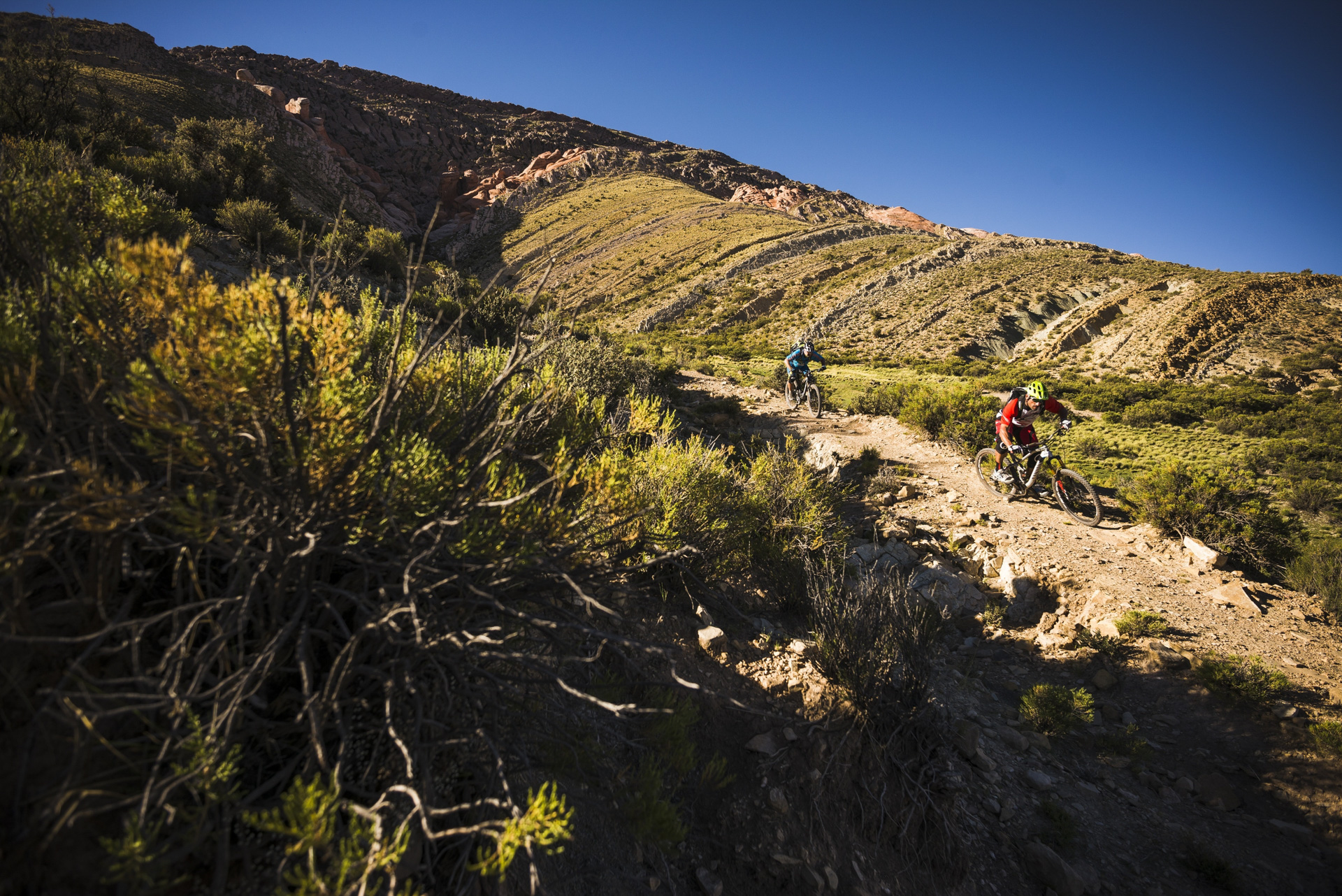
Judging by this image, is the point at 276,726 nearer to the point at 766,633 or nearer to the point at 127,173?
the point at 766,633

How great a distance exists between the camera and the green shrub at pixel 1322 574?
5.04 metres

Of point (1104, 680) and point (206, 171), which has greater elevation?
point (206, 171)

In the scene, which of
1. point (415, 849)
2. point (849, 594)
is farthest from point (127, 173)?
point (849, 594)

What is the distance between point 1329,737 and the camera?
12.0ft

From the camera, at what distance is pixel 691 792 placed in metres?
2.90

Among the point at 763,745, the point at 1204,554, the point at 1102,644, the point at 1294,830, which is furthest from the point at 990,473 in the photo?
the point at 763,745

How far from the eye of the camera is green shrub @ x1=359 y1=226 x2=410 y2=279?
12.1 meters

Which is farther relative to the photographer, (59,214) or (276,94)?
(276,94)

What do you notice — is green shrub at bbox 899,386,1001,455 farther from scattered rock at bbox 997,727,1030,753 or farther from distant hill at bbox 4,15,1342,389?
distant hill at bbox 4,15,1342,389

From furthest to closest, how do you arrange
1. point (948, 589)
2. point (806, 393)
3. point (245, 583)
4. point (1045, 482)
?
point (806, 393) → point (1045, 482) → point (948, 589) → point (245, 583)

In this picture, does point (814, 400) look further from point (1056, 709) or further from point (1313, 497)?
point (1056, 709)

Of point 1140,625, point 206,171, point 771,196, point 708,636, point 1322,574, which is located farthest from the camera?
point 771,196

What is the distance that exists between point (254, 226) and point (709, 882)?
11754 mm

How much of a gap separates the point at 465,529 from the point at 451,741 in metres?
0.71
